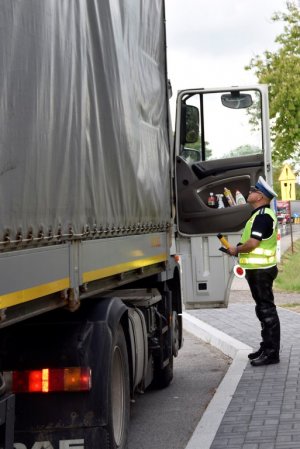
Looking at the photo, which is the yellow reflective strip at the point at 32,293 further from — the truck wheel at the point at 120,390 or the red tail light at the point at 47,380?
the truck wheel at the point at 120,390

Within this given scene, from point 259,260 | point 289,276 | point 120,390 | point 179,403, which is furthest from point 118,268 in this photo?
point 289,276

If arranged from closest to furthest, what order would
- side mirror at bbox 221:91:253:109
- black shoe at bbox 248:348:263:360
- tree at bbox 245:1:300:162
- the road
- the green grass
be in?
the road, side mirror at bbox 221:91:253:109, black shoe at bbox 248:348:263:360, the green grass, tree at bbox 245:1:300:162

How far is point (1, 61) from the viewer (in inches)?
169

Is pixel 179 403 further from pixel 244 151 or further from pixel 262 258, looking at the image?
pixel 244 151

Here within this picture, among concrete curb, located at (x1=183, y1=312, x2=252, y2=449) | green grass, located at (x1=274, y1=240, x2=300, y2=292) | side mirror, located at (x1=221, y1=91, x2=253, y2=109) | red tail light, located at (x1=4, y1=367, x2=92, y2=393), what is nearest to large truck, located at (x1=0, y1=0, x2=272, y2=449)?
red tail light, located at (x1=4, y1=367, x2=92, y2=393)

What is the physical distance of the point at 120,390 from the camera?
6.79 meters

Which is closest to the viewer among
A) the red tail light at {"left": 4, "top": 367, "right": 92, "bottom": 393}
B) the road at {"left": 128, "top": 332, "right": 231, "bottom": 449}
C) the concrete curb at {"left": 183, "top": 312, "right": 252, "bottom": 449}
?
the red tail light at {"left": 4, "top": 367, "right": 92, "bottom": 393}

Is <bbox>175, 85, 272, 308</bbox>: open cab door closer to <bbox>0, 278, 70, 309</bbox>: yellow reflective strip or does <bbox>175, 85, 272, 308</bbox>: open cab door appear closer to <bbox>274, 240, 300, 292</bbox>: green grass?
<bbox>0, 278, 70, 309</bbox>: yellow reflective strip

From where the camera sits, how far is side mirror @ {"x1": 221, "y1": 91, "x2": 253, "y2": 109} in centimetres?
1049

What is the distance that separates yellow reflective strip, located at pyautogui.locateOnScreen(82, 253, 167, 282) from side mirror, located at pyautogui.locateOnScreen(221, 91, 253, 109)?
89.3 inches

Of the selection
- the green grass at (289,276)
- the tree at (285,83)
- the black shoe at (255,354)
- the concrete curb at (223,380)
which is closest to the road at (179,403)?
the concrete curb at (223,380)

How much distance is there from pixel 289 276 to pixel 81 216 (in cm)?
1944

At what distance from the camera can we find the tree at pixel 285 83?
34.9 metres

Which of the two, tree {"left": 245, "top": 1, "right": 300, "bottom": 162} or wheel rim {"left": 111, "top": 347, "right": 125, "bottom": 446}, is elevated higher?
tree {"left": 245, "top": 1, "right": 300, "bottom": 162}
